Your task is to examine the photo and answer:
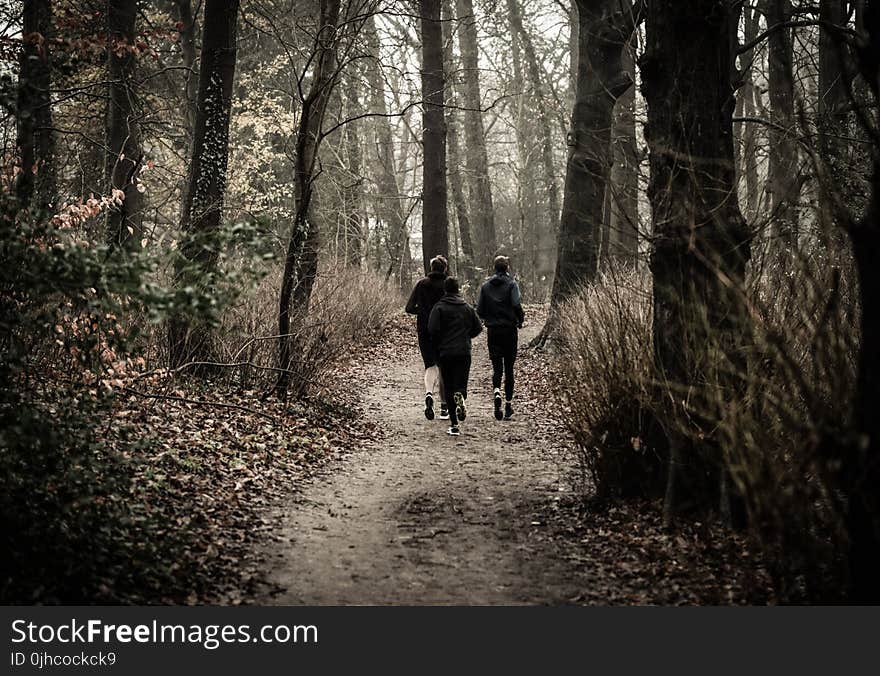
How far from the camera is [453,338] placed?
10227mm

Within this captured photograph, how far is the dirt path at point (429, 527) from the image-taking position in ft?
16.9


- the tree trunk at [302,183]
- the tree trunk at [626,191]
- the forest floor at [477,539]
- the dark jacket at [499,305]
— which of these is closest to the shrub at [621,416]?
the forest floor at [477,539]

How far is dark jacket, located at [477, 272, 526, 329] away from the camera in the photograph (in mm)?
10617

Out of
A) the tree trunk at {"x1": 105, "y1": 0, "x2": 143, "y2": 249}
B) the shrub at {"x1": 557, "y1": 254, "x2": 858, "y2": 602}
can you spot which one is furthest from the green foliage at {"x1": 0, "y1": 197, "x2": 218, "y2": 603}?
the tree trunk at {"x1": 105, "y1": 0, "x2": 143, "y2": 249}

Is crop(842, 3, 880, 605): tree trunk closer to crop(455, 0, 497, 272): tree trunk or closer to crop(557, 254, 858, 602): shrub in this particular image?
crop(557, 254, 858, 602): shrub

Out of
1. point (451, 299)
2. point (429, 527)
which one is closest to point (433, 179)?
point (451, 299)

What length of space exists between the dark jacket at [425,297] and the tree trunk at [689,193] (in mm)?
5317

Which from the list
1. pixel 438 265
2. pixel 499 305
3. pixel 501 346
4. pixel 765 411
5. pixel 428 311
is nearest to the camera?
pixel 765 411

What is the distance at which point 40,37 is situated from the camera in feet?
29.4

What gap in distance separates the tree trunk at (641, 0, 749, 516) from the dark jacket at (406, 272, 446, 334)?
532 cm

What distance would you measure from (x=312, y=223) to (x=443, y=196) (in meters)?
9.13

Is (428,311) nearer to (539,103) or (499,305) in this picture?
(499,305)

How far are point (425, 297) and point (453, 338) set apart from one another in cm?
105

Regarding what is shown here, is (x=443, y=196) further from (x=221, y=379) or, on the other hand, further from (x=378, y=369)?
(x=221, y=379)
